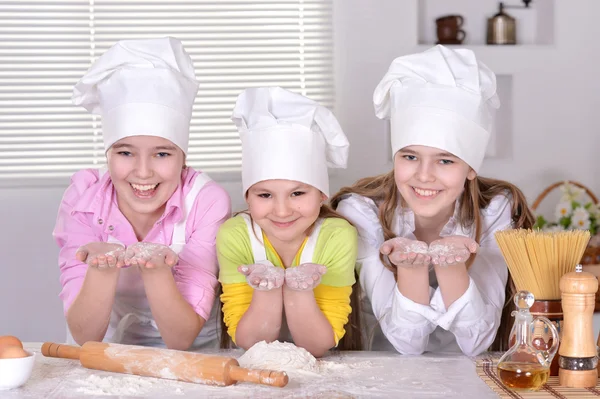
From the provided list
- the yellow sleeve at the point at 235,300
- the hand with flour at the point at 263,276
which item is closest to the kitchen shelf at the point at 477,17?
the yellow sleeve at the point at 235,300

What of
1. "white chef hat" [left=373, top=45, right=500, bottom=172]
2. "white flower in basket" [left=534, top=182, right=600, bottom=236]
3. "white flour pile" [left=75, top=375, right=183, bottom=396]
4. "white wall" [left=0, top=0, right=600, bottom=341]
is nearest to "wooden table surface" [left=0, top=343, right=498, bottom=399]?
"white flour pile" [left=75, top=375, right=183, bottom=396]

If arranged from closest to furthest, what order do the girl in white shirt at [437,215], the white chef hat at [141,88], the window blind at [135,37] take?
the girl in white shirt at [437,215]
the white chef hat at [141,88]
the window blind at [135,37]

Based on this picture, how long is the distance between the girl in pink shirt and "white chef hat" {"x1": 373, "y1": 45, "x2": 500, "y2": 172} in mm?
468

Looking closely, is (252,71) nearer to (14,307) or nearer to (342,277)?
(14,307)

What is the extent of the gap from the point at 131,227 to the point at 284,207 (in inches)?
16.2

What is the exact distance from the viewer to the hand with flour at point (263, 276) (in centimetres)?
143

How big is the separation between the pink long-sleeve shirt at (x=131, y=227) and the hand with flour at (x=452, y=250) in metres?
0.52

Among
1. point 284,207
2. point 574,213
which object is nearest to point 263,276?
point 284,207

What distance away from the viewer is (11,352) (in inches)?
48.7

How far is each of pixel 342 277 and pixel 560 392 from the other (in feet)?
1.80

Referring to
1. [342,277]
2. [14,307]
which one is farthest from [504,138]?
[14,307]

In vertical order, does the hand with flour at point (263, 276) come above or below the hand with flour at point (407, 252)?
below

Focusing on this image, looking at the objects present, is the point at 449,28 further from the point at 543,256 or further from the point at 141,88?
the point at 543,256

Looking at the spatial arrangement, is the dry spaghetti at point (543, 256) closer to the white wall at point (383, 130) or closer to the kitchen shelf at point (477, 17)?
the white wall at point (383, 130)
